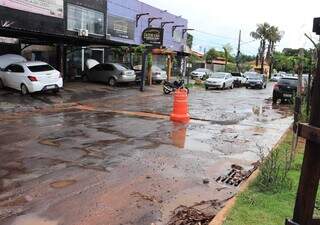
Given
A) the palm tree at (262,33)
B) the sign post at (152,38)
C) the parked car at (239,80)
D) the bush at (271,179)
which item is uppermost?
the palm tree at (262,33)

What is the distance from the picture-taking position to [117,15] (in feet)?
112

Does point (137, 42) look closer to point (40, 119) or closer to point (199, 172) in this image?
point (40, 119)

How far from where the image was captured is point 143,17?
3919 cm

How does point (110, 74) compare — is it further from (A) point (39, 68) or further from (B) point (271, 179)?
(B) point (271, 179)

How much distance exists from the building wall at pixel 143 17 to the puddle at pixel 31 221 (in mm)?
27710

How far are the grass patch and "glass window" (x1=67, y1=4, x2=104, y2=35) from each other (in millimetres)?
22200

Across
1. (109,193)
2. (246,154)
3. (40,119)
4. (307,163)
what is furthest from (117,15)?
(307,163)

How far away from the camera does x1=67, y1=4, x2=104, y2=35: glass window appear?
27.6m

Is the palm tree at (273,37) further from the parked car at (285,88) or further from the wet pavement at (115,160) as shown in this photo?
the wet pavement at (115,160)

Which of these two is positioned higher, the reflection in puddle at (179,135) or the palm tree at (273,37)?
the palm tree at (273,37)

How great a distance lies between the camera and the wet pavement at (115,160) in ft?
21.4

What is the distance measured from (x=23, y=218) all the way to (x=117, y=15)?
1155 inches

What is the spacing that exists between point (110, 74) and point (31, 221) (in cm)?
2673

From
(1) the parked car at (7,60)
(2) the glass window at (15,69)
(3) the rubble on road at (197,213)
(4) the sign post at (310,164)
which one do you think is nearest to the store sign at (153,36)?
(1) the parked car at (7,60)
